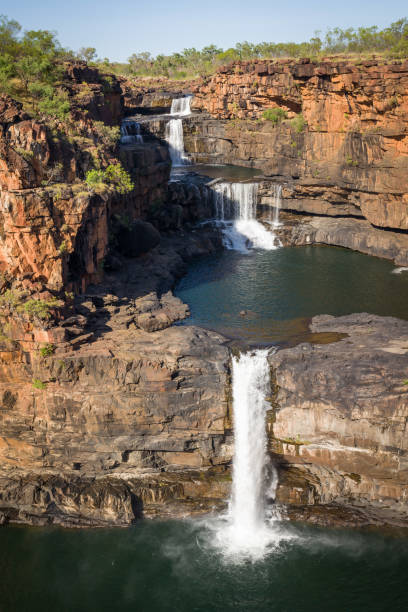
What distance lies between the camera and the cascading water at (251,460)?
2089 centimetres

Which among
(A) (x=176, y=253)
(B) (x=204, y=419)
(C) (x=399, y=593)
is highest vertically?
(A) (x=176, y=253)

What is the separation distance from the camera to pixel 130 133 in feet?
157

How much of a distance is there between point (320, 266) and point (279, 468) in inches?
738

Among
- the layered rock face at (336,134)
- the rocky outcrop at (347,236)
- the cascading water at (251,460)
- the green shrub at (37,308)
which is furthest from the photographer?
the rocky outcrop at (347,236)

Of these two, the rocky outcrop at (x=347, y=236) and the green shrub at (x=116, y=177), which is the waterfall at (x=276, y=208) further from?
the green shrub at (x=116, y=177)

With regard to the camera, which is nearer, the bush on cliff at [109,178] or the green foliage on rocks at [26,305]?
the green foliage on rocks at [26,305]

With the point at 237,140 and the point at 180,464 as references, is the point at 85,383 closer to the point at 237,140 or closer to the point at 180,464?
the point at 180,464

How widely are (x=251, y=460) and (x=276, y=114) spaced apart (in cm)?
3550

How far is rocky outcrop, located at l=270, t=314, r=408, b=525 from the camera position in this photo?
20.1m

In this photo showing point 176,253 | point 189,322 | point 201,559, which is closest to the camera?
point 201,559

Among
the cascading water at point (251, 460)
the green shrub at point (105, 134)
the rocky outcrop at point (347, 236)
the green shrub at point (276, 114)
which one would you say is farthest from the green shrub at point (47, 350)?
the green shrub at point (276, 114)

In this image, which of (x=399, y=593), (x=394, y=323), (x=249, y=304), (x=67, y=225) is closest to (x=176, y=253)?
(x=249, y=304)

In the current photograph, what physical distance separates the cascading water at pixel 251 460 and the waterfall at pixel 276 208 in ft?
76.6

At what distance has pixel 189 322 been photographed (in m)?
28.0
